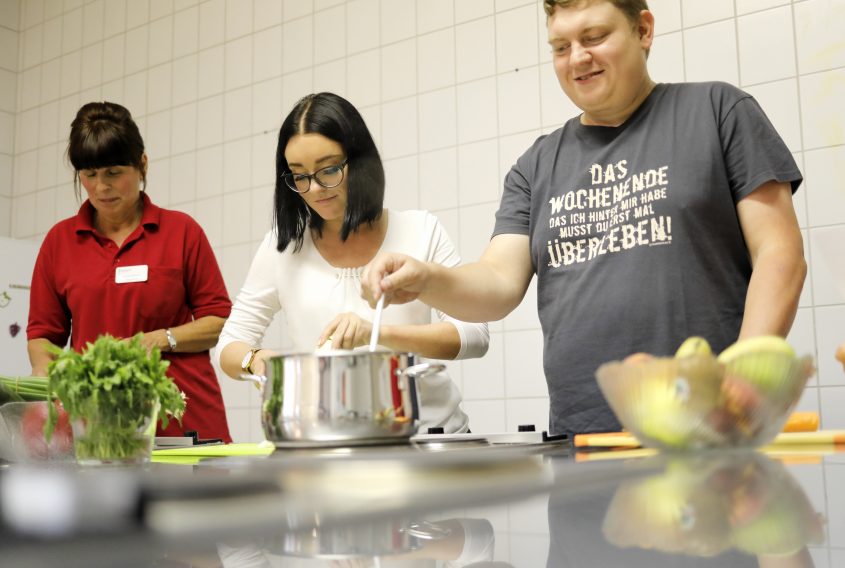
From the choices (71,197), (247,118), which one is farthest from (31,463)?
(71,197)

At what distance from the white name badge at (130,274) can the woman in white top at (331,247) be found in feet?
1.38

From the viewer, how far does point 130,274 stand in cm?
208

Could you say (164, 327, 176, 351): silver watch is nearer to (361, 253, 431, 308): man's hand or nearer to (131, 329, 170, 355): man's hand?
(131, 329, 170, 355): man's hand

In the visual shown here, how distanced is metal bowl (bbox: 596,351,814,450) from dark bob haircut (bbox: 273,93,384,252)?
117 centimetres

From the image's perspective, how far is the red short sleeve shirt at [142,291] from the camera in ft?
6.77

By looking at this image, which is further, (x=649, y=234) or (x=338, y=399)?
(x=649, y=234)

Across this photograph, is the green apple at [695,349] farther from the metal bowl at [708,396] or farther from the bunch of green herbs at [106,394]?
the bunch of green herbs at [106,394]

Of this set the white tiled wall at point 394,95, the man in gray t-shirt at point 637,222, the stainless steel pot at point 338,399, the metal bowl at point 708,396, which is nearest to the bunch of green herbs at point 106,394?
the stainless steel pot at point 338,399

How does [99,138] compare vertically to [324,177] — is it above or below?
above

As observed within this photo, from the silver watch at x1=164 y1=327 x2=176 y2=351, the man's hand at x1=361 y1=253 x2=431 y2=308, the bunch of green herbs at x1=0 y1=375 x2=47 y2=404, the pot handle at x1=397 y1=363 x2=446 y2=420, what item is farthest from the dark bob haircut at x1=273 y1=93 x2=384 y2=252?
the pot handle at x1=397 y1=363 x2=446 y2=420

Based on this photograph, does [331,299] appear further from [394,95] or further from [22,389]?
[394,95]

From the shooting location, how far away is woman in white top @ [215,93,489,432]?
63.4 inches

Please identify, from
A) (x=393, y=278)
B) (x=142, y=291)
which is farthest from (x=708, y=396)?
(x=142, y=291)

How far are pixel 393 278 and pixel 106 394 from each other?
38 centimetres
